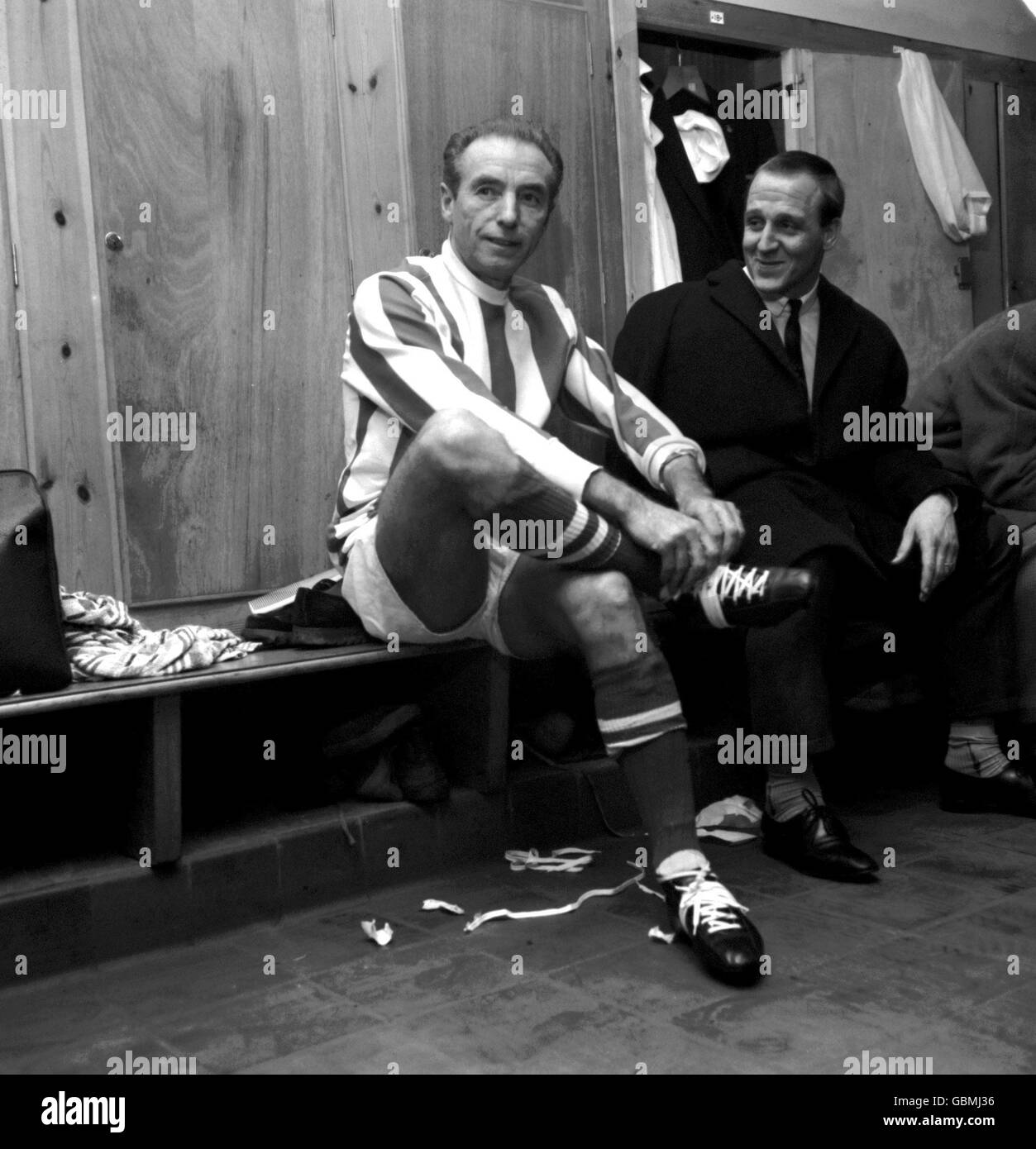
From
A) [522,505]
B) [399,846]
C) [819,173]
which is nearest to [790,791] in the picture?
[399,846]

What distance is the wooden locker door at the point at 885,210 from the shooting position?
4.31 m

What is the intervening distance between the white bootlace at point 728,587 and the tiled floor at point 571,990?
22.2 inches

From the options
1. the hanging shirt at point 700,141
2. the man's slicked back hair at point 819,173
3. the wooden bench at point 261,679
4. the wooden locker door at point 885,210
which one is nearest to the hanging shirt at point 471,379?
the wooden bench at point 261,679

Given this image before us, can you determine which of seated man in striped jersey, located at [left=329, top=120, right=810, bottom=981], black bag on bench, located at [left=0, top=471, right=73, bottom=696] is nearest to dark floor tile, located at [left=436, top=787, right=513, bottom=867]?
seated man in striped jersey, located at [left=329, top=120, right=810, bottom=981]

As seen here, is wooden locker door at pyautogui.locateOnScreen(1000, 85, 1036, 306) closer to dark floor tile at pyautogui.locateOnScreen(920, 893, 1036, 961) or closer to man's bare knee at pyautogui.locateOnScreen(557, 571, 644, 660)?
dark floor tile at pyautogui.locateOnScreen(920, 893, 1036, 961)

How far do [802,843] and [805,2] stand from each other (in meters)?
2.90

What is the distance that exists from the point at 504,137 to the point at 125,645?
49.1 inches

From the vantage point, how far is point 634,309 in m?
3.26

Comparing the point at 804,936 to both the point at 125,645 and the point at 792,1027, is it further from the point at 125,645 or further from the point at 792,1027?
the point at 125,645

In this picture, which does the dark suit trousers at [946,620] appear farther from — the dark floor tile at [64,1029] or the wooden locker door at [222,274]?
the dark floor tile at [64,1029]

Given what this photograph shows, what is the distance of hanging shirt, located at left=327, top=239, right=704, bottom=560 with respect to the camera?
2.44 meters

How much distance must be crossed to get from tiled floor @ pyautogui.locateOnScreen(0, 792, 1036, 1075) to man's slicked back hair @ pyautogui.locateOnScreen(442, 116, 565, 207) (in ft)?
4.60
